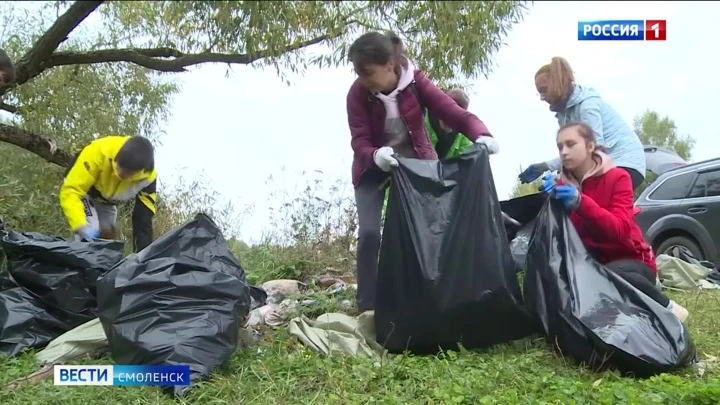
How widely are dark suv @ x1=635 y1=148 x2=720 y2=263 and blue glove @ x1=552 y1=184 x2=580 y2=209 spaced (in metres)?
3.81

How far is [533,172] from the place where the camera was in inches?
136

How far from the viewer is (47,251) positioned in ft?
10.5

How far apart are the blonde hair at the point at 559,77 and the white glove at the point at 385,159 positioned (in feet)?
3.80

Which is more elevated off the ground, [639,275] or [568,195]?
[568,195]

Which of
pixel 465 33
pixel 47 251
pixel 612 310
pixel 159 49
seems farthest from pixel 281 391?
pixel 159 49

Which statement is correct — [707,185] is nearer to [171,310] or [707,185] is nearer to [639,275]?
[639,275]

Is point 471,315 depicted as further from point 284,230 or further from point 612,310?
point 284,230

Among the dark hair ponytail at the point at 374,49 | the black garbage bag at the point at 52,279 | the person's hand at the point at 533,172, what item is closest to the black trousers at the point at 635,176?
the person's hand at the point at 533,172

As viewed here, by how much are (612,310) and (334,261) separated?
104 inches

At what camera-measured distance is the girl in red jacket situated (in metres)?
2.78

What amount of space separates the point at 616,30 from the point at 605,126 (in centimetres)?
61

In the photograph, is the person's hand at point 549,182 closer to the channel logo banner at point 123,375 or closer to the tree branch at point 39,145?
the channel logo banner at point 123,375

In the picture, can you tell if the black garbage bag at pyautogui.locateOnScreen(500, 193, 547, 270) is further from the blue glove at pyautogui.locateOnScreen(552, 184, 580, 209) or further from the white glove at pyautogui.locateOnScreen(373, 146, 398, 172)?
the white glove at pyautogui.locateOnScreen(373, 146, 398, 172)

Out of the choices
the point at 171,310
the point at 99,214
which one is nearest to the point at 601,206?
the point at 171,310
